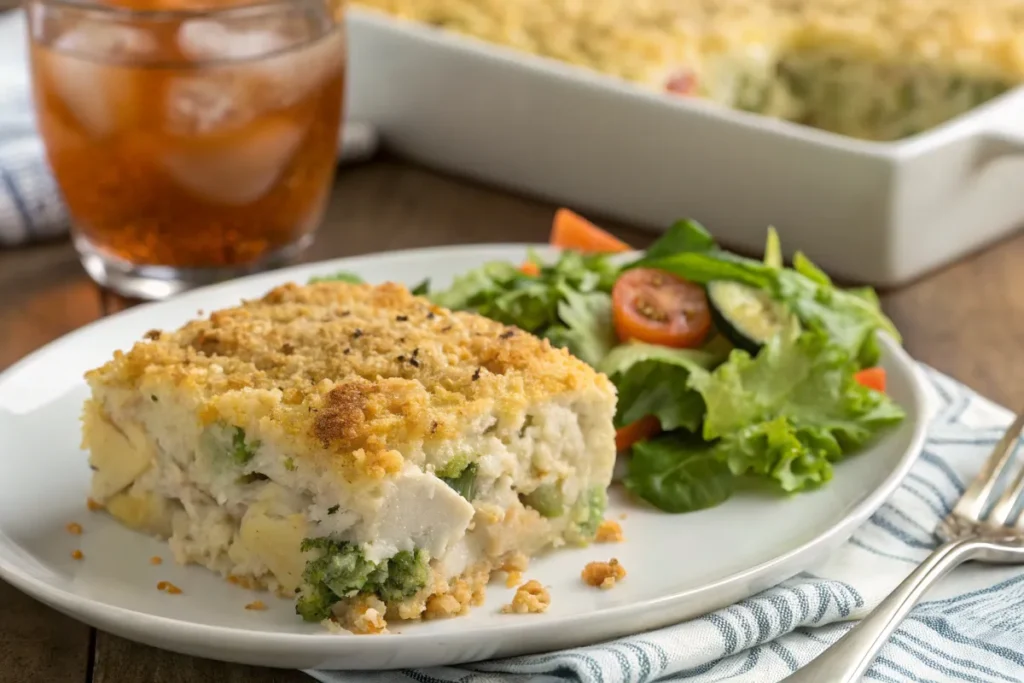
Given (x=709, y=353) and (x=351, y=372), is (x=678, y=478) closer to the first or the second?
(x=709, y=353)

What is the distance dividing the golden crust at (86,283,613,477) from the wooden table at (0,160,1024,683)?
0.41 meters

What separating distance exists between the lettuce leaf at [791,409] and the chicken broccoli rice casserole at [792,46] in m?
1.83

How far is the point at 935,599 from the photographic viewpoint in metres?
2.46

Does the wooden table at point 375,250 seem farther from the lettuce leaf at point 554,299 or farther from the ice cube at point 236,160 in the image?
the lettuce leaf at point 554,299

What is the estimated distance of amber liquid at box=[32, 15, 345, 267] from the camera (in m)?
3.51

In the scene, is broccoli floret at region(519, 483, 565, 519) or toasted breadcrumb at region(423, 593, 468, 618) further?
broccoli floret at region(519, 483, 565, 519)

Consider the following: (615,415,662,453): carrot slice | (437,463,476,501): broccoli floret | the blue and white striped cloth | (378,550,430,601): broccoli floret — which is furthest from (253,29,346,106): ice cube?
the blue and white striped cloth

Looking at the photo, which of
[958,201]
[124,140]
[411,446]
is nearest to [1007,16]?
[958,201]

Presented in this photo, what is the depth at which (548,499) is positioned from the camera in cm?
249

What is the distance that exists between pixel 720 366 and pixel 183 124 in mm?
1526

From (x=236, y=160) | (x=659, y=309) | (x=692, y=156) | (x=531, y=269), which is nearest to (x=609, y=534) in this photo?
(x=659, y=309)

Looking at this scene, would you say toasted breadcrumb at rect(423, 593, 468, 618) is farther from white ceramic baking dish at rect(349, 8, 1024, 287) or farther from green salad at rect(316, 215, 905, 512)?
white ceramic baking dish at rect(349, 8, 1024, 287)

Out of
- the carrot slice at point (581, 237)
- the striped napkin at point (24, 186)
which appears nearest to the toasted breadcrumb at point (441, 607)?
the carrot slice at point (581, 237)

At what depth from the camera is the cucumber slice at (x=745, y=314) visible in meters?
2.97
